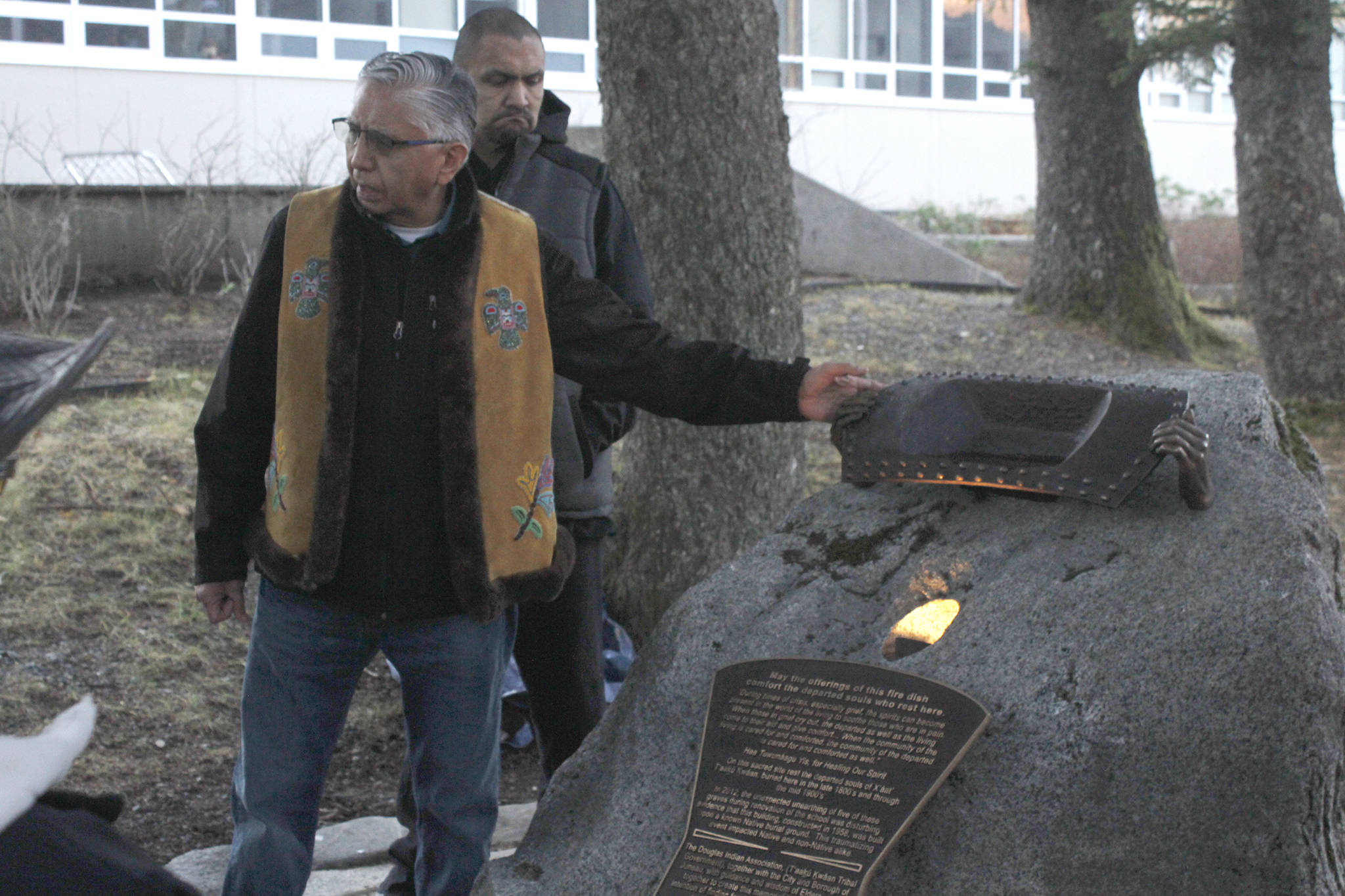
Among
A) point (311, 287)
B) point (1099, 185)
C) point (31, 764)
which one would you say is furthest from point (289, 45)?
point (31, 764)

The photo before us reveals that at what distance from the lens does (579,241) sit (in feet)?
10.0

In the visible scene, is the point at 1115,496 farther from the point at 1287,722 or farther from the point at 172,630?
the point at 172,630

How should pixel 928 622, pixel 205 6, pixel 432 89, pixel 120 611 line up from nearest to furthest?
pixel 432 89 → pixel 928 622 → pixel 120 611 → pixel 205 6

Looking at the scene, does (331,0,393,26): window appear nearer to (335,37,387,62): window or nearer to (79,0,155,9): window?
(335,37,387,62): window

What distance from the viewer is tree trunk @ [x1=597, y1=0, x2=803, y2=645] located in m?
4.71

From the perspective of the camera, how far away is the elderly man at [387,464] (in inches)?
95.0

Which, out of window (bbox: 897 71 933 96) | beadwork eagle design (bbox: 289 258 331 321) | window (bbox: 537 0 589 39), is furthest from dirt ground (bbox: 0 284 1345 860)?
window (bbox: 897 71 933 96)

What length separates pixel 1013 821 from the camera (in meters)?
2.38

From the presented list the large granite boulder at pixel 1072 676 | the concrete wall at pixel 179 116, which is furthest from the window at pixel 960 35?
the large granite boulder at pixel 1072 676

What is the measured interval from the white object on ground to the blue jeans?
47.1 inches

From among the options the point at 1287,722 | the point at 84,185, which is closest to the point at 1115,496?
the point at 1287,722

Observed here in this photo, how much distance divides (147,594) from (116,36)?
36.0 feet

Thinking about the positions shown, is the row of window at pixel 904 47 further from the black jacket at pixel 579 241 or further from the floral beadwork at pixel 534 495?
the floral beadwork at pixel 534 495

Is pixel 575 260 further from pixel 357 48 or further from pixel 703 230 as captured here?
pixel 357 48
